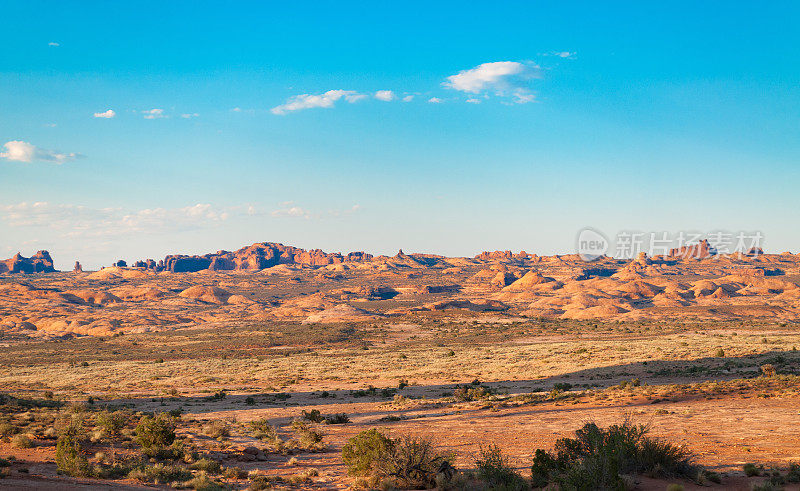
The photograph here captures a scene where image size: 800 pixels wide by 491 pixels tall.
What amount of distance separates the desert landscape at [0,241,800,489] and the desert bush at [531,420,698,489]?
0.38 feet

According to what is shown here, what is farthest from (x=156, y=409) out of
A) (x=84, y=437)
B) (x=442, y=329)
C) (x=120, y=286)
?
(x=120, y=286)

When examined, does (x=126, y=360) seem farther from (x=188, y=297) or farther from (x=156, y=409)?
(x=188, y=297)

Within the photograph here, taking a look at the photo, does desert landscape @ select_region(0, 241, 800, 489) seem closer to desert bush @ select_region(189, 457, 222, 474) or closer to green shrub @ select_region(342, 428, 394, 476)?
desert bush @ select_region(189, 457, 222, 474)

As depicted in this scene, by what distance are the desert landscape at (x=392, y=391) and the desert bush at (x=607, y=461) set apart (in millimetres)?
117

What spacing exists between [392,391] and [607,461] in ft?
79.3

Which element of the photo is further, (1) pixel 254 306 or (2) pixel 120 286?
(2) pixel 120 286

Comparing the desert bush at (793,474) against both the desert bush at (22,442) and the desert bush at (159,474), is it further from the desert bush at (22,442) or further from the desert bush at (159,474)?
the desert bush at (22,442)

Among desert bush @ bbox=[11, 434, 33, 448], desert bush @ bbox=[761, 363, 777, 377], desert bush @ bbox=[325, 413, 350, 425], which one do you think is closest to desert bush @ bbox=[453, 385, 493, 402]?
desert bush @ bbox=[325, 413, 350, 425]

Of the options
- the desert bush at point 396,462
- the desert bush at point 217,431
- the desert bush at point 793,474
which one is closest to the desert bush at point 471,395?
the desert bush at point 217,431

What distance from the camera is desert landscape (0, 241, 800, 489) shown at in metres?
13.3

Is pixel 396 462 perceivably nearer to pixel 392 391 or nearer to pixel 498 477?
pixel 498 477

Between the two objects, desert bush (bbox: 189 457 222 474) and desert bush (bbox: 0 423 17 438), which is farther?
desert bush (bbox: 0 423 17 438)

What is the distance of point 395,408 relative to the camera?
26516mm

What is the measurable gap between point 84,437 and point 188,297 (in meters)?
126
